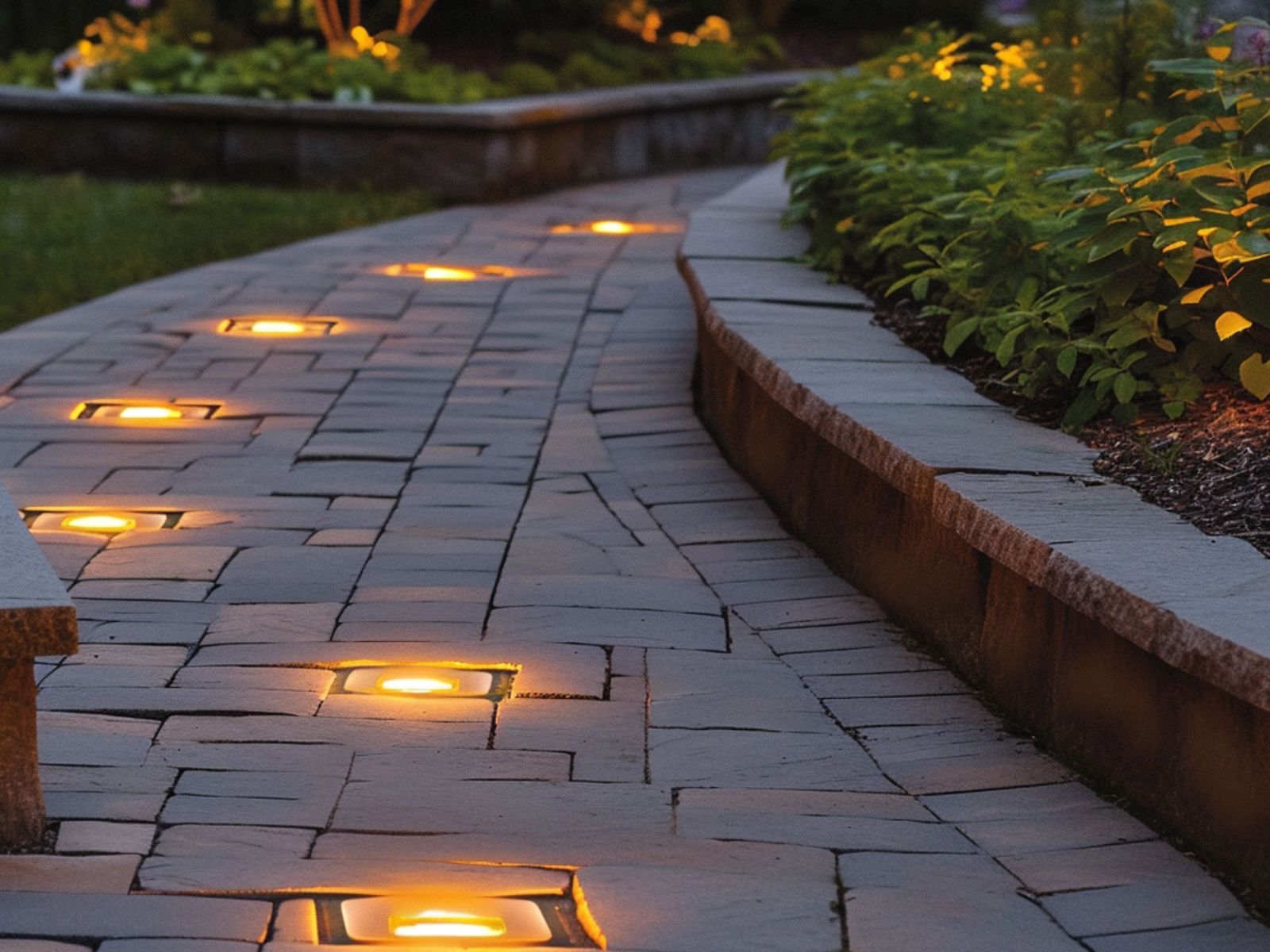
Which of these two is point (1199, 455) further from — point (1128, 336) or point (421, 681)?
point (421, 681)

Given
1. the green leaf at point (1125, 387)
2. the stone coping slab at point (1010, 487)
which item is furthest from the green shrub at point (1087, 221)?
the stone coping slab at point (1010, 487)

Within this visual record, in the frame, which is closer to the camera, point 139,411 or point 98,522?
point 98,522

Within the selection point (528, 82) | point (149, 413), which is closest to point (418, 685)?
point (149, 413)

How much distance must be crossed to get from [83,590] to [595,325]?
123 inches

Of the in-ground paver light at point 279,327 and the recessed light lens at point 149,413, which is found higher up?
the in-ground paver light at point 279,327

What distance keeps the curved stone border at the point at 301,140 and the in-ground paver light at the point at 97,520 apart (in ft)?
19.4

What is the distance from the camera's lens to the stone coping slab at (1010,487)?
2.59 m

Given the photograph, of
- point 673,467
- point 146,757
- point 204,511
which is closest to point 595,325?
point 673,467

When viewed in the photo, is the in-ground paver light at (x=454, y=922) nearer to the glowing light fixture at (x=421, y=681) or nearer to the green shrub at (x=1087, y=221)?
Result: the glowing light fixture at (x=421, y=681)

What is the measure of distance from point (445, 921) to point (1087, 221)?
7.17ft

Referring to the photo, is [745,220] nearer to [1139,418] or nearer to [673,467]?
[673,467]

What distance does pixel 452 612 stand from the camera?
3717mm

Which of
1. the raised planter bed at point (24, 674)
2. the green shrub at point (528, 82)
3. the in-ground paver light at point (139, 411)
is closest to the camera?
the raised planter bed at point (24, 674)

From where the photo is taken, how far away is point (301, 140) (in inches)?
402
